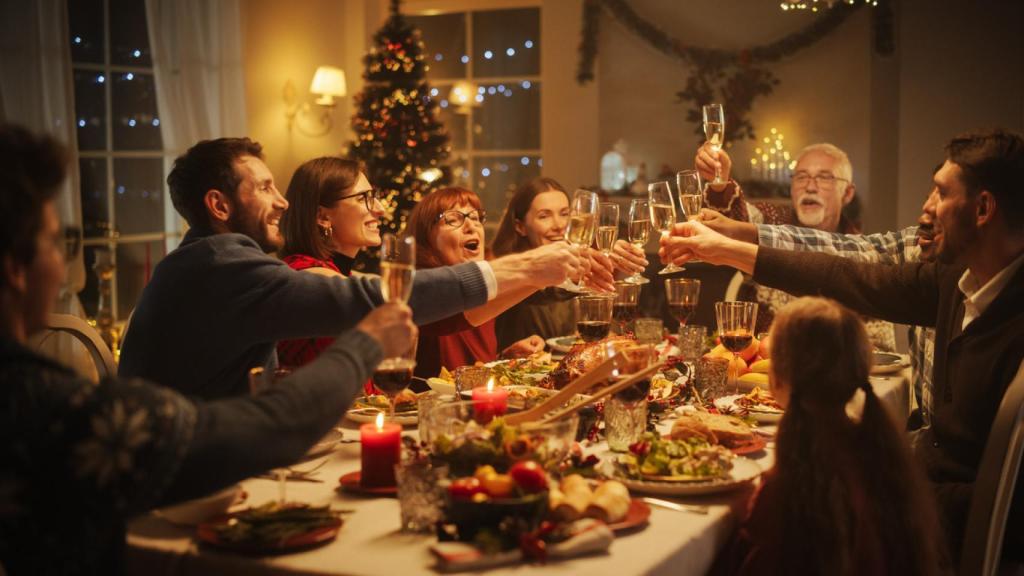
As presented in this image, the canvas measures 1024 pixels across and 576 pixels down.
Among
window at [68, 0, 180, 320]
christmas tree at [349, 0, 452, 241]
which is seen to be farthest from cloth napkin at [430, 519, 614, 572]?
christmas tree at [349, 0, 452, 241]

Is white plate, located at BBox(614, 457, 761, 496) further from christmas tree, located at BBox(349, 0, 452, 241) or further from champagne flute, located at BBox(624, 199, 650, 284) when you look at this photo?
christmas tree, located at BBox(349, 0, 452, 241)

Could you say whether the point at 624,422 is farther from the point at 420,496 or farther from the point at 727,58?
the point at 727,58

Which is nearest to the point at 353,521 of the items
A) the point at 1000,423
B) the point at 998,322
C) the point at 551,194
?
the point at 1000,423

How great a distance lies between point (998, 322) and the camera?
236cm

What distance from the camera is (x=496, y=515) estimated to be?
1.46m

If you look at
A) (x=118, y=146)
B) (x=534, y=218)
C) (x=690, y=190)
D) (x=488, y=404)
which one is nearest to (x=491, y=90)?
(x=118, y=146)

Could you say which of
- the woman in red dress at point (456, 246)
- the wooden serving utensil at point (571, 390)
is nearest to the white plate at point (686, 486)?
the wooden serving utensil at point (571, 390)

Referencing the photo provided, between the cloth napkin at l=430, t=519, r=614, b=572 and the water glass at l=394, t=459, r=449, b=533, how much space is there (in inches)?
2.5

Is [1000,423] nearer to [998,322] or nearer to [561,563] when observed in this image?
[998,322]

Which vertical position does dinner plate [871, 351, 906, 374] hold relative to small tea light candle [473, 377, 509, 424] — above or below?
below

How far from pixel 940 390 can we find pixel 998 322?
A: 9.6 inches

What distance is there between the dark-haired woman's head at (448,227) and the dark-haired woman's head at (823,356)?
2.01 m

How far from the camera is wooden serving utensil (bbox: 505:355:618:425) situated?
1.78 meters

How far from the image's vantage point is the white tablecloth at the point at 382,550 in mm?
1396
